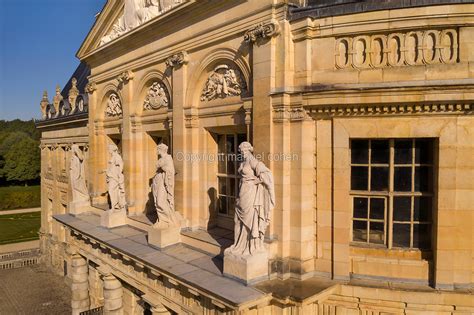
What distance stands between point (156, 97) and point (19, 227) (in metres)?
35.5

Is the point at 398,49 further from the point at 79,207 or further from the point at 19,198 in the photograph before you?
the point at 19,198

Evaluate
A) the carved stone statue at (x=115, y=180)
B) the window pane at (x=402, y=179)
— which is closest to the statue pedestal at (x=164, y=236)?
the carved stone statue at (x=115, y=180)

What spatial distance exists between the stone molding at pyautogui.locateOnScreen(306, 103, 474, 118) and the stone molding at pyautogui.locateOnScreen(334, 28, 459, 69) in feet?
2.87

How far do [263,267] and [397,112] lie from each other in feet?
14.6

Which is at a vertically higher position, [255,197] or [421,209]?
[255,197]

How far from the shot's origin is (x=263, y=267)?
7934 millimetres

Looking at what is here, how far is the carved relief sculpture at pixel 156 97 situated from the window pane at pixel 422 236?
840cm

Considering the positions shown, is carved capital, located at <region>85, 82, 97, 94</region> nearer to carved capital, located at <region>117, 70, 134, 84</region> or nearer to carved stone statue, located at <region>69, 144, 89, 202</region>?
carved capital, located at <region>117, 70, 134, 84</region>

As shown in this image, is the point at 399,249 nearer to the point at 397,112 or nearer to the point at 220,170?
the point at 397,112

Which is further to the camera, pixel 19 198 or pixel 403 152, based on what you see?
pixel 19 198

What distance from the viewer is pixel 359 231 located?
26.9ft

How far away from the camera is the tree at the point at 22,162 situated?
56.2 metres

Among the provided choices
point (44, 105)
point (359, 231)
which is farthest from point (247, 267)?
point (44, 105)

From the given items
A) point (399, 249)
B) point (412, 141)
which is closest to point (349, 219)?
point (399, 249)
